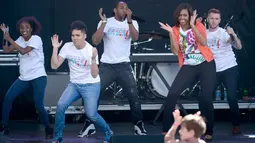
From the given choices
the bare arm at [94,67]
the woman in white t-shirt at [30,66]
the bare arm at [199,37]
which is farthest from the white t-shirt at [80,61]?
the bare arm at [199,37]

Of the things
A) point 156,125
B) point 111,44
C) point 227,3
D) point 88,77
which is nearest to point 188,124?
point 88,77

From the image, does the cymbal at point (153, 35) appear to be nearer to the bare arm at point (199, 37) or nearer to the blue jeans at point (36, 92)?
the blue jeans at point (36, 92)

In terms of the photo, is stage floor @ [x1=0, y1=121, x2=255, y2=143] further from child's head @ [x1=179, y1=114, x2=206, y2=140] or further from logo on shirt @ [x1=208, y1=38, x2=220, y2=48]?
child's head @ [x1=179, y1=114, x2=206, y2=140]

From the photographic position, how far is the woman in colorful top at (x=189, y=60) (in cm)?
908

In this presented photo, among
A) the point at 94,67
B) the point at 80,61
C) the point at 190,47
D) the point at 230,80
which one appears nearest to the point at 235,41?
the point at 230,80

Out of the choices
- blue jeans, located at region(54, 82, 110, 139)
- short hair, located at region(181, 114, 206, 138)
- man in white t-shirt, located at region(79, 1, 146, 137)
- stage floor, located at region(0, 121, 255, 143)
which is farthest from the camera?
stage floor, located at region(0, 121, 255, 143)

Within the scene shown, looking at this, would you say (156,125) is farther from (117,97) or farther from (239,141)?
A: (239,141)

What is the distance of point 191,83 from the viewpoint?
30.3 ft

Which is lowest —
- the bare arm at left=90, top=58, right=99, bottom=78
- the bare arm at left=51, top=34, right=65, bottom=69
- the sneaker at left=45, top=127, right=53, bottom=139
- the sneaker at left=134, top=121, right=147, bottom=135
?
the sneaker at left=45, top=127, right=53, bottom=139

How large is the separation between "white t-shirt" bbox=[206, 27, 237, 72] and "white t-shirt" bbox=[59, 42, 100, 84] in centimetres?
195

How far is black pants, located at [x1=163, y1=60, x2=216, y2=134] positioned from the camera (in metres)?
9.09

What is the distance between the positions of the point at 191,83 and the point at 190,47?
48 centimetres

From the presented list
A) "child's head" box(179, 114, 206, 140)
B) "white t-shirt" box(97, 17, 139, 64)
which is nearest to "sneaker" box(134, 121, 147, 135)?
"white t-shirt" box(97, 17, 139, 64)

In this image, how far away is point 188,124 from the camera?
21.1 ft
